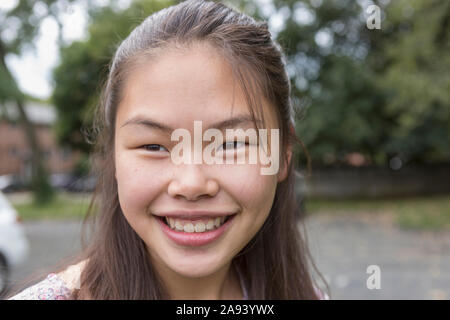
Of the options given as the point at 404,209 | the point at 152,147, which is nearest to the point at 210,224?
the point at 152,147

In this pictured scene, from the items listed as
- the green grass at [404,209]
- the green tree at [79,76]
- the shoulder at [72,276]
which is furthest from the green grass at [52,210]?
the shoulder at [72,276]

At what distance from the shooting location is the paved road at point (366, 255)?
203 inches

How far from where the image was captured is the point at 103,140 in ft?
4.58

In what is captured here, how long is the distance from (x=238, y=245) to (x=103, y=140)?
2.11 feet

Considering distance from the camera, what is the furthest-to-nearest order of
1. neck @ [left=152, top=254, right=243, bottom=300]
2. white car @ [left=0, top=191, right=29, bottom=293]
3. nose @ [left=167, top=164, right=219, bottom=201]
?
white car @ [left=0, top=191, right=29, bottom=293] → neck @ [left=152, top=254, right=243, bottom=300] → nose @ [left=167, top=164, right=219, bottom=201]

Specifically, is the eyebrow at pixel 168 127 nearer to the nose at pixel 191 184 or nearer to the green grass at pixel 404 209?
the nose at pixel 191 184

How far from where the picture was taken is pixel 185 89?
0.98 m

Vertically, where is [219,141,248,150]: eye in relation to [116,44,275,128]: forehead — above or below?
below

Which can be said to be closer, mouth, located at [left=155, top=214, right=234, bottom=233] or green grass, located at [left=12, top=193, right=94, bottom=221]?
mouth, located at [left=155, top=214, right=234, bottom=233]

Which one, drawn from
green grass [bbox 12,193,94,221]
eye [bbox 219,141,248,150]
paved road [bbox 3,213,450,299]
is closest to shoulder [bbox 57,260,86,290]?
eye [bbox 219,141,248,150]

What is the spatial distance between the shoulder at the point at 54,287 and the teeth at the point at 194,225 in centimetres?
40

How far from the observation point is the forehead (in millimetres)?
982

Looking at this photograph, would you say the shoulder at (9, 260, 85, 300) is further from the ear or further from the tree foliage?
the tree foliage

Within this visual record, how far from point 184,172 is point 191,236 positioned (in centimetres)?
A: 18
